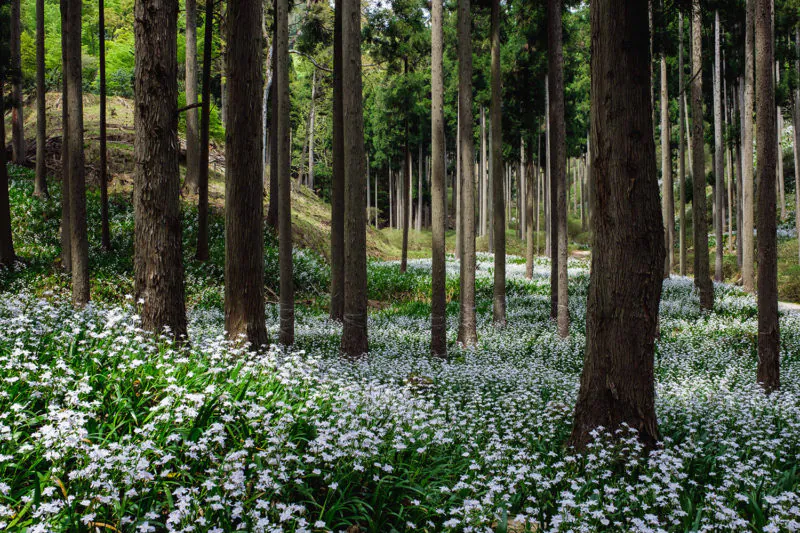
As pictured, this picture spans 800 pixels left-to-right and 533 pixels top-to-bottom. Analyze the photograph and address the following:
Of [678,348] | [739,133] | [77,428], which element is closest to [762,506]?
[77,428]

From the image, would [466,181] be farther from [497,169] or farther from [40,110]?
[40,110]

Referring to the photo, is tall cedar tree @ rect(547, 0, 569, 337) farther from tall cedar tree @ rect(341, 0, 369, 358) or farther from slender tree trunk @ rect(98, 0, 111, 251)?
slender tree trunk @ rect(98, 0, 111, 251)

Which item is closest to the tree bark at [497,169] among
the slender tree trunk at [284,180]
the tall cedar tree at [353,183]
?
the tall cedar tree at [353,183]

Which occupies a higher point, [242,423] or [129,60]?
[129,60]

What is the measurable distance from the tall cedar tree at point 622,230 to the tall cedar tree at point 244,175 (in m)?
4.67

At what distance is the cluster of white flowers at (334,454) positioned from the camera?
324 cm

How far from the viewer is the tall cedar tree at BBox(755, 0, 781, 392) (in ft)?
24.9

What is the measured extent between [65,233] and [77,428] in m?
13.6

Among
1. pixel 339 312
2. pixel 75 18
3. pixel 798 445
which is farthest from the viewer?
pixel 339 312

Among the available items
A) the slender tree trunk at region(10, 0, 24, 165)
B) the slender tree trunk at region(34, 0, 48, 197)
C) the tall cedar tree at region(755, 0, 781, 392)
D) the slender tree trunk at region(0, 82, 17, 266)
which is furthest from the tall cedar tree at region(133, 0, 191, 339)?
the slender tree trunk at region(34, 0, 48, 197)

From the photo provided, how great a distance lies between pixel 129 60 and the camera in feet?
98.7

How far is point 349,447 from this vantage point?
411 cm

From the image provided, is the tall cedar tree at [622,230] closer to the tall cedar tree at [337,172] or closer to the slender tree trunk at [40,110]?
the tall cedar tree at [337,172]

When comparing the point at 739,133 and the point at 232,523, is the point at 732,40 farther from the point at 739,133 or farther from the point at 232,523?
the point at 232,523
